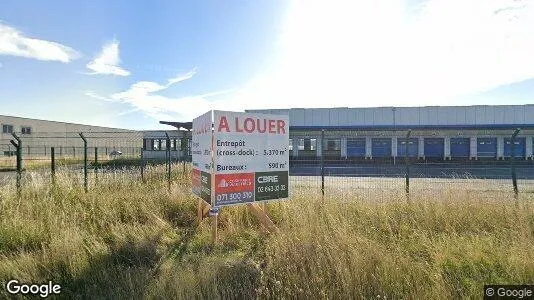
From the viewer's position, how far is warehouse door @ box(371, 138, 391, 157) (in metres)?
35.1

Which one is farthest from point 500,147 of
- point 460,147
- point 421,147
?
point 421,147

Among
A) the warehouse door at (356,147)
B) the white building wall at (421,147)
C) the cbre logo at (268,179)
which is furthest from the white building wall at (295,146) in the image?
the cbre logo at (268,179)

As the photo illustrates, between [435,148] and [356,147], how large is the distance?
8784 mm

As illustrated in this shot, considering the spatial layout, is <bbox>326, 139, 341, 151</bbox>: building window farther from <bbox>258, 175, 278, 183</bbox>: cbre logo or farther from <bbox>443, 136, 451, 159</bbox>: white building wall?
<bbox>258, 175, 278, 183</bbox>: cbre logo

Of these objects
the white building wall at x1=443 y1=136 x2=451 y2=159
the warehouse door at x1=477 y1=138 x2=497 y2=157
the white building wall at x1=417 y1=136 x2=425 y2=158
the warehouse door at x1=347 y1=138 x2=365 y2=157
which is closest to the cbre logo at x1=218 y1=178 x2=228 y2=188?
the warehouse door at x1=347 y1=138 x2=365 y2=157

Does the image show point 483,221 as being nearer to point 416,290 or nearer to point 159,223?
point 416,290

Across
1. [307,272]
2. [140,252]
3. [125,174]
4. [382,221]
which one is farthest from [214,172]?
[125,174]

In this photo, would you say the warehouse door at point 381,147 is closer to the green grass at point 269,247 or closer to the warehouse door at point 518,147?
the warehouse door at point 518,147

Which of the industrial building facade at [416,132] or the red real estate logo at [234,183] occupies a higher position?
the industrial building facade at [416,132]

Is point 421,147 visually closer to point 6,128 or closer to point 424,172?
point 424,172

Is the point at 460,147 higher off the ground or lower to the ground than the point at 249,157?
higher

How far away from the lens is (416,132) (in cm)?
3434

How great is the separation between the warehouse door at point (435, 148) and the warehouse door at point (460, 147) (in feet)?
3.49

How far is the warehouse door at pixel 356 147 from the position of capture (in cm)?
3566
